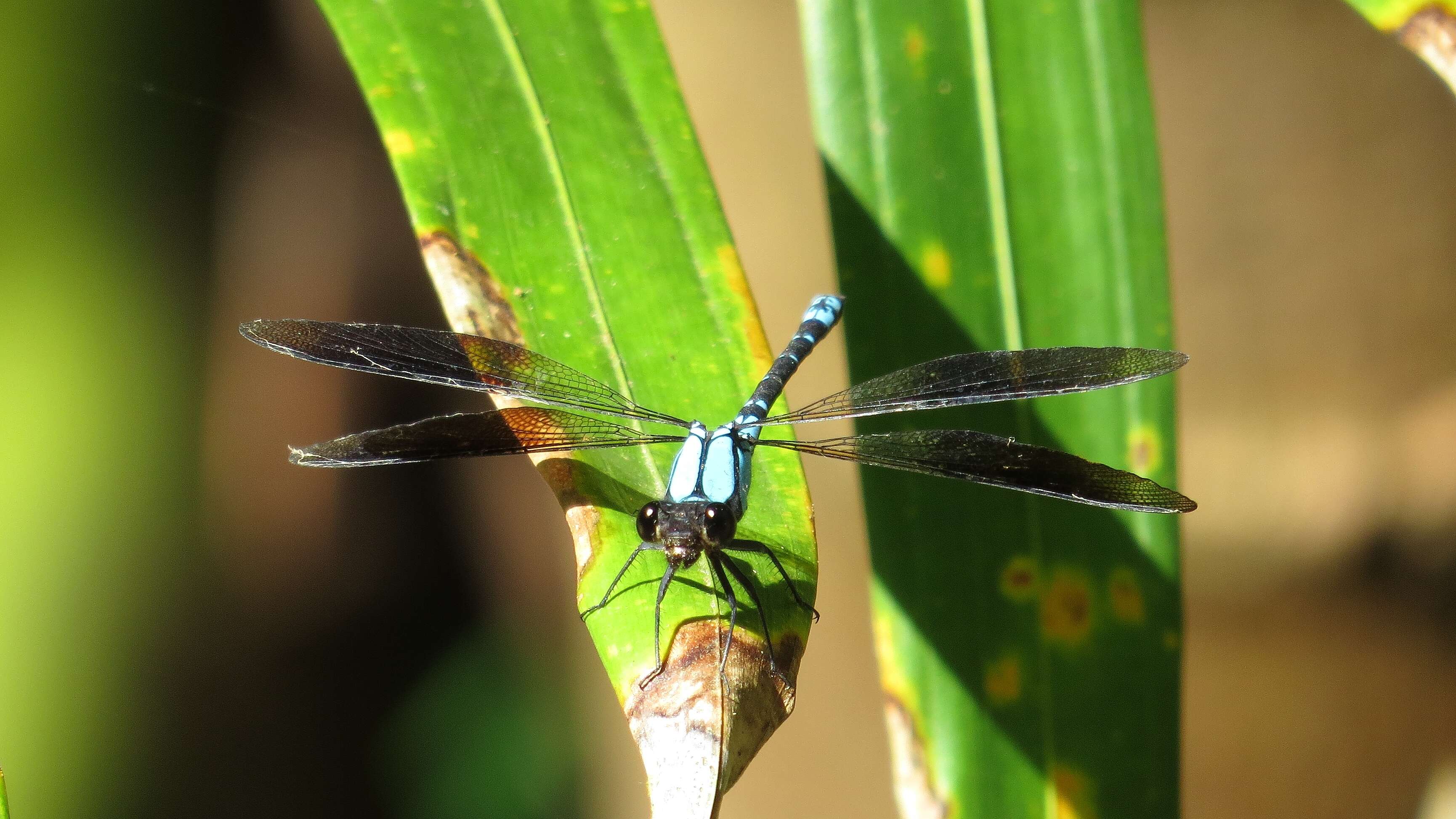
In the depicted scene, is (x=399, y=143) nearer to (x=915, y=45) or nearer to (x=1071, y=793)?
(x=915, y=45)

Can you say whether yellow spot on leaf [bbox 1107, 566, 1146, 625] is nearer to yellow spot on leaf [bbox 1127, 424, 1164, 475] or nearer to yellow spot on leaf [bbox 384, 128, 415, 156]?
yellow spot on leaf [bbox 1127, 424, 1164, 475]

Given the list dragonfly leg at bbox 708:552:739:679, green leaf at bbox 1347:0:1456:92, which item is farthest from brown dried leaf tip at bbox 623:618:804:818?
green leaf at bbox 1347:0:1456:92

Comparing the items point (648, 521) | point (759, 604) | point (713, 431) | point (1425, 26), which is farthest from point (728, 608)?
point (1425, 26)

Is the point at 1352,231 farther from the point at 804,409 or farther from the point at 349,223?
the point at 349,223

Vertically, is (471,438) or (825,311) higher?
(825,311)

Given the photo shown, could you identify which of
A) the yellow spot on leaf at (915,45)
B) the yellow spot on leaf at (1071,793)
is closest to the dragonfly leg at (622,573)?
the yellow spot on leaf at (1071,793)

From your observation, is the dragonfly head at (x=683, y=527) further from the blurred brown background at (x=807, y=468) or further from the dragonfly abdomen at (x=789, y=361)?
the blurred brown background at (x=807, y=468)

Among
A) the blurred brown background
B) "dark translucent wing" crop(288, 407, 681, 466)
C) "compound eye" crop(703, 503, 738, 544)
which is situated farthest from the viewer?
the blurred brown background
